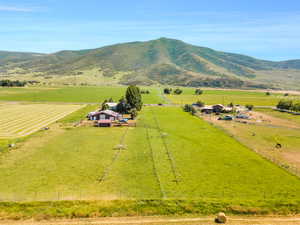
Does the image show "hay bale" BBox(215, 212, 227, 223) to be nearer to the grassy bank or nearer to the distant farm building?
the grassy bank

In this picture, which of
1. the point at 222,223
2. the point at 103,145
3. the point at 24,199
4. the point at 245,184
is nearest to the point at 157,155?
the point at 103,145

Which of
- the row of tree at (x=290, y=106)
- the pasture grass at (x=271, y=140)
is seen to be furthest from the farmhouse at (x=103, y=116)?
the row of tree at (x=290, y=106)

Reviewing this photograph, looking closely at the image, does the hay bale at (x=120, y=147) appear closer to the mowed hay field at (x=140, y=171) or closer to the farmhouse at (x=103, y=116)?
the mowed hay field at (x=140, y=171)

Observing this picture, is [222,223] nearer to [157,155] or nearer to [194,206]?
[194,206]

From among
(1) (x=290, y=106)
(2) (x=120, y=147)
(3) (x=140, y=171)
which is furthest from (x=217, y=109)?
(3) (x=140, y=171)

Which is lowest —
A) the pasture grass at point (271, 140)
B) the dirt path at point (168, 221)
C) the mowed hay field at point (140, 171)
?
the dirt path at point (168, 221)

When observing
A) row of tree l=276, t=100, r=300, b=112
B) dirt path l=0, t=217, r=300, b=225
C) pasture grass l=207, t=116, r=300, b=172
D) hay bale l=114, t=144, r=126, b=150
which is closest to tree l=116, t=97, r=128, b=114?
pasture grass l=207, t=116, r=300, b=172

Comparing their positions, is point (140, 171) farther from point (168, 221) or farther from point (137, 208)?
point (168, 221)
